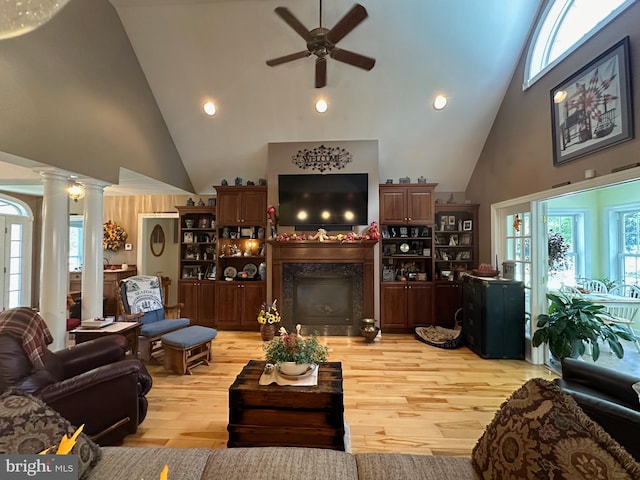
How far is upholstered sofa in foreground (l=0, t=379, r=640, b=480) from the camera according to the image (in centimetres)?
97

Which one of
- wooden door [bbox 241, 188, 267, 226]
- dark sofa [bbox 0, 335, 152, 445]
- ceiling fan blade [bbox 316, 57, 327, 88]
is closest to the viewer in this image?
dark sofa [bbox 0, 335, 152, 445]

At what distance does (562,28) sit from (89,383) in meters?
5.51

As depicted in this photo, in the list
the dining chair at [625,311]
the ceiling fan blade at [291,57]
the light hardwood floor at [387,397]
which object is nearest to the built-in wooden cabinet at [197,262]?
the light hardwood floor at [387,397]

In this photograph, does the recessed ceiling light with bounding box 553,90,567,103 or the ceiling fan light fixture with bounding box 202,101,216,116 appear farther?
the ceiling fan light fixture with bounding box 202,101,216,116

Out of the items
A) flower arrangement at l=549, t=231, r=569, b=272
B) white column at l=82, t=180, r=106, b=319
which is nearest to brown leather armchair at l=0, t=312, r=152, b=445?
white column at l=82, t=180, r=106, b=319

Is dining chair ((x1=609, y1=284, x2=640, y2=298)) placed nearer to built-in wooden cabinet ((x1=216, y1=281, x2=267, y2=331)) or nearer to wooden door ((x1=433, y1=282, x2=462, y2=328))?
wooden door ((x1=433, y1=282, x2=462, y2=328))

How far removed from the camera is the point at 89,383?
1872 mm

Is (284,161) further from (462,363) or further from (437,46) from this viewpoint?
(462,363)

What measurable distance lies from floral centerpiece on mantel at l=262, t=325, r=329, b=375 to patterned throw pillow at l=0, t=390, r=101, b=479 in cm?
108

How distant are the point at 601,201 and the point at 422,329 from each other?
3.88 meters

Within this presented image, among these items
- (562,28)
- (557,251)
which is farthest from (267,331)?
(562,28)

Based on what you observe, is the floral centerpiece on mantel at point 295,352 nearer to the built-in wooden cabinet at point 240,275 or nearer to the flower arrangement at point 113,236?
the built-in wooden cabinet at point 240,275

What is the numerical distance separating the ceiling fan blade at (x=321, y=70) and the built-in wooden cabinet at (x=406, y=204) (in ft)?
6.79

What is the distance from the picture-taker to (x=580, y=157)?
279 centimetres
